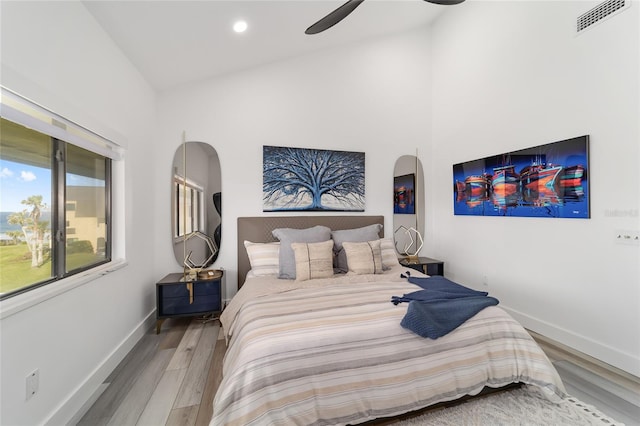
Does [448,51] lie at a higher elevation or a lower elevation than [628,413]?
higher

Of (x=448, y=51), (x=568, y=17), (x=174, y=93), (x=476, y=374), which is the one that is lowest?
(x=476, y=374)

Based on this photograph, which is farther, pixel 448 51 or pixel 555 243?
pixel 448 51

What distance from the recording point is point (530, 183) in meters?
2.80

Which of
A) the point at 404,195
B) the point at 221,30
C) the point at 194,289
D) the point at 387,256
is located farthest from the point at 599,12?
the point at 194,289

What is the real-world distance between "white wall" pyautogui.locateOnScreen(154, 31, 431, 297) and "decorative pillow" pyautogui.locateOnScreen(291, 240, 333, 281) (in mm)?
1011

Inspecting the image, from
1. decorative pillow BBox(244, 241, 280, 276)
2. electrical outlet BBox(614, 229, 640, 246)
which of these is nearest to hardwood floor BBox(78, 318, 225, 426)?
decorative pillow BBox(244, 241, 280, 276)

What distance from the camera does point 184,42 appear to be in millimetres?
2416

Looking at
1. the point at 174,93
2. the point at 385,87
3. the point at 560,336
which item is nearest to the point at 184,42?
the point at 174,93

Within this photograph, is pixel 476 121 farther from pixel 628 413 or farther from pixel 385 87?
pixel 628 413

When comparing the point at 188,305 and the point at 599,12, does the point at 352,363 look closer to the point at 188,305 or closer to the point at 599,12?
the point at 188,305

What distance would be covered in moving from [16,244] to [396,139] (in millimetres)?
3915

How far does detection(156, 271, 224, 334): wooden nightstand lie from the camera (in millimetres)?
2770

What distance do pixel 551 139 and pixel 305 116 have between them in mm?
2672

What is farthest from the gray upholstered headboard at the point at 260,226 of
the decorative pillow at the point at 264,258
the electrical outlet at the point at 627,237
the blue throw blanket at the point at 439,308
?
the electrical outlet at the point at 627,237
